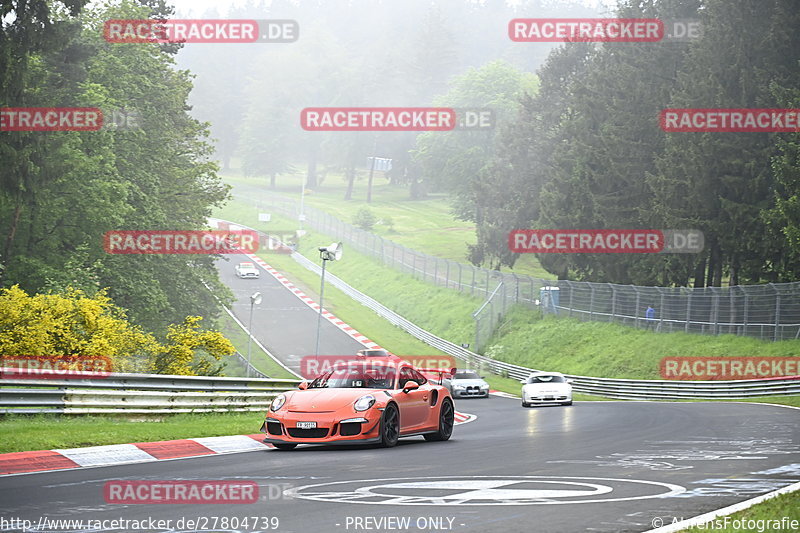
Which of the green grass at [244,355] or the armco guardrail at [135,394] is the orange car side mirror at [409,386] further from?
the green grass at [244,355]

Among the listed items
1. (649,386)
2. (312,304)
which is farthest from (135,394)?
(312,304)

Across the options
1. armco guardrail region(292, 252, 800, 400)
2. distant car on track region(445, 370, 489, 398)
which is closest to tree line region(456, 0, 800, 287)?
armco guardrail region(292, 252, 800, 400)

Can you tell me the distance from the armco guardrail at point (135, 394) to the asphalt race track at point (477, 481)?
12.4 ft

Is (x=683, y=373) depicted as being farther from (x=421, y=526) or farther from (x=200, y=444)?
(x=421, y=526)

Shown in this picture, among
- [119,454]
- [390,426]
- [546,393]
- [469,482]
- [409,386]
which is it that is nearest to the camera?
[469,482]

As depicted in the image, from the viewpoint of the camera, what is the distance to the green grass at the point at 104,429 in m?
14.2

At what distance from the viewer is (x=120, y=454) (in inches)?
551

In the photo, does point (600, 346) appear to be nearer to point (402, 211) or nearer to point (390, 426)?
point (390, 426)

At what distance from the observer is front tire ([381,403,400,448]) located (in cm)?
1585

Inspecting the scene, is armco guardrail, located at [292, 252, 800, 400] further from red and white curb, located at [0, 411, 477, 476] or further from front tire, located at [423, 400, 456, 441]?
red and white curb, located at [0, 411, 477, 476]

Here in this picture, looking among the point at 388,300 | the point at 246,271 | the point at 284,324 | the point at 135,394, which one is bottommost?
the point at 284,324

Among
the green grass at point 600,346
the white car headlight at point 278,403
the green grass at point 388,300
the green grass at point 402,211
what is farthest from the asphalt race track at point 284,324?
the white car headlight at point 278,403

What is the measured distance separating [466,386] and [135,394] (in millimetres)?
25624

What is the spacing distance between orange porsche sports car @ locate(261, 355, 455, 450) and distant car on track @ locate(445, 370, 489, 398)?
25.3m
